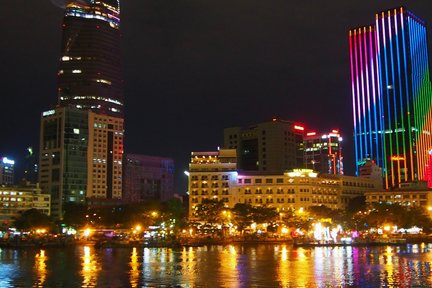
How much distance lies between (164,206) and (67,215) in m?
33.6

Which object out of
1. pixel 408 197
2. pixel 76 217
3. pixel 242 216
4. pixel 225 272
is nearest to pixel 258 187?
pixel 242 216

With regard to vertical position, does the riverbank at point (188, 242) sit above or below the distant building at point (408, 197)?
below

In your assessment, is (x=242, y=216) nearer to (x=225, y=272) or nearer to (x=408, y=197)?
(x=408, y=197)

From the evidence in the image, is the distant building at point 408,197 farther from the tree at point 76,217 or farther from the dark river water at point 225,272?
the dark river water at point 225,272

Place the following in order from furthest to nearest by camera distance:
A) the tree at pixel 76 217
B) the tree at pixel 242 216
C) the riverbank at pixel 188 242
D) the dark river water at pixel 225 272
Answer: the tree at pixel 76 217, the tree at pixel 242 216, the riverbank at pixel 188 242, the dark river water at pixel 225 272

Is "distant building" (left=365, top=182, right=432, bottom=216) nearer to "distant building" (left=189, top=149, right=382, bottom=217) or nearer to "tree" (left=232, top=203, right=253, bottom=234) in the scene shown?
"distant building" (left=189, top=149, right=382, bottom=217)

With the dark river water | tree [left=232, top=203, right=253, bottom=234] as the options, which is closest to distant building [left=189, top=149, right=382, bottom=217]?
tree [left=232, top=203, right=253, bottom=234]

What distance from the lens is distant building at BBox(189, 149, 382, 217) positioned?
166m

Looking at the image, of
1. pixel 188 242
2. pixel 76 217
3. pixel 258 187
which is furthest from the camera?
pixel 258 187

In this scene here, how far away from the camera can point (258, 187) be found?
167875 millimetres

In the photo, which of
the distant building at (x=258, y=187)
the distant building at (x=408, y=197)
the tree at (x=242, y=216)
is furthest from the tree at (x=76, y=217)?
the distant building at (x=408, y=197)

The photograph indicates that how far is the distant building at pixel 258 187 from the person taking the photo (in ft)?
546

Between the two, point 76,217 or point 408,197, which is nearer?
point 76,217

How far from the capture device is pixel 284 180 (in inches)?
6634
